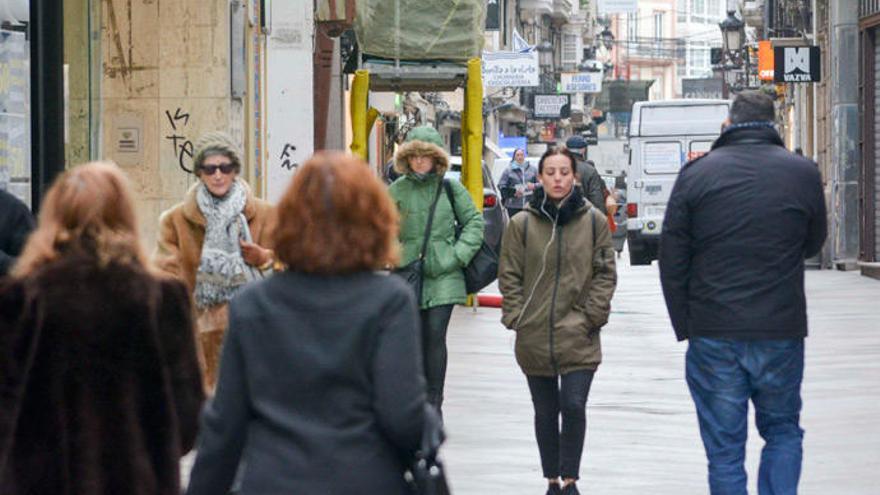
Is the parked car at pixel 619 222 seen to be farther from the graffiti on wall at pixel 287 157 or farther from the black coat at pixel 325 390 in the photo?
the black coat at pixel 325 390

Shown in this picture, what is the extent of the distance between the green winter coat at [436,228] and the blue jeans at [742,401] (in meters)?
2.83

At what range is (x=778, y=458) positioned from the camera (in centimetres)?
820

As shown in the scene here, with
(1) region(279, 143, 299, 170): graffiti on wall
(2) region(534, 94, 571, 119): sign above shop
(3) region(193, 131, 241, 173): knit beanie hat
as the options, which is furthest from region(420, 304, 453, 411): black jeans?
(2) region(534, 94, 571, 119): sign above shop

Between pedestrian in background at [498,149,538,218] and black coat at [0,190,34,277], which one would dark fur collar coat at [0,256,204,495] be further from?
pedestrian in background at [498,149,538,218]

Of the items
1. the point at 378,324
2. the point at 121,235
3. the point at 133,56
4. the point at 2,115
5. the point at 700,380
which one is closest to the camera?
the point at 378,324

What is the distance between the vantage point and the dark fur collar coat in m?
5.15

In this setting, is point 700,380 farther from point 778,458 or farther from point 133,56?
point 133,56

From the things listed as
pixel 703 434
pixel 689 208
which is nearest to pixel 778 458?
pixel 703 434

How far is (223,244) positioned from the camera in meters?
9.16

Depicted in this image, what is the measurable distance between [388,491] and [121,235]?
3.28 feet

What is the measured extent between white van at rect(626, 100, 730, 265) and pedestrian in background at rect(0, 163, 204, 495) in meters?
28.8

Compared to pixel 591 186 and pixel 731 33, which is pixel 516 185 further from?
pixel 731 33

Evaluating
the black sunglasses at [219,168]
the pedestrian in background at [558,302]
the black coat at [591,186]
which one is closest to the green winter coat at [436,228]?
the pedestrian in background at [558,302]

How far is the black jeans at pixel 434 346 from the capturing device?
10.9 metres
